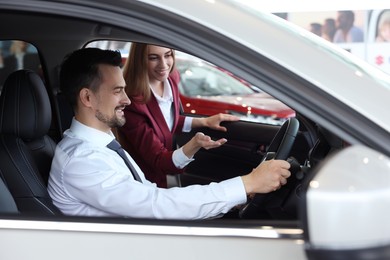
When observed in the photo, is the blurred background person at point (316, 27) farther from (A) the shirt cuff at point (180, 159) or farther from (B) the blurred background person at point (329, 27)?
(A) the shirt cuff at point (180, 159)

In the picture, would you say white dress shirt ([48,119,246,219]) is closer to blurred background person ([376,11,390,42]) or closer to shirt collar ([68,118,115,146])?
shirt collar ([68,118,115,146])

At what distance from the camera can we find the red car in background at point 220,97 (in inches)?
281

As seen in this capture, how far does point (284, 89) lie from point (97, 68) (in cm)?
120

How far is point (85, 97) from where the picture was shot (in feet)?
8.63

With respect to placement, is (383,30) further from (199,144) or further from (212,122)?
(199,144)

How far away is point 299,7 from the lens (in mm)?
11094

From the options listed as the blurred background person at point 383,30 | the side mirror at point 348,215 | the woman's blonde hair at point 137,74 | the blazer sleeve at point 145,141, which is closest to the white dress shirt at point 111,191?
the side mirror at point 348,215

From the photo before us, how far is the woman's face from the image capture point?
3.76 m

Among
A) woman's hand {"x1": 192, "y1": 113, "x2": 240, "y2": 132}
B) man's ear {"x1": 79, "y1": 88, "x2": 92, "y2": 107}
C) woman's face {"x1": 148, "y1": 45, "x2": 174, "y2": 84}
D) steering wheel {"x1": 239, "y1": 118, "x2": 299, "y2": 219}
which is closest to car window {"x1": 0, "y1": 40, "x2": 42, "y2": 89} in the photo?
woman's face {"x1": 148, "y1": 45, "x2": 174, "y2": 84}

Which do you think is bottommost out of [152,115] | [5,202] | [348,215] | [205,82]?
[205,82]

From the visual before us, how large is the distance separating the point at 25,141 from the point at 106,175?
75 cm

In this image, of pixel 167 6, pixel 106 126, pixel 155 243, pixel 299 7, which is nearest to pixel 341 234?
pixel 155 243

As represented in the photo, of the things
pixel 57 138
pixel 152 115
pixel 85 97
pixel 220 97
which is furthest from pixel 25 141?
pixel 220 97

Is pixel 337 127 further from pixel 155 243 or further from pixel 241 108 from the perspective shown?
pixel 241 108
